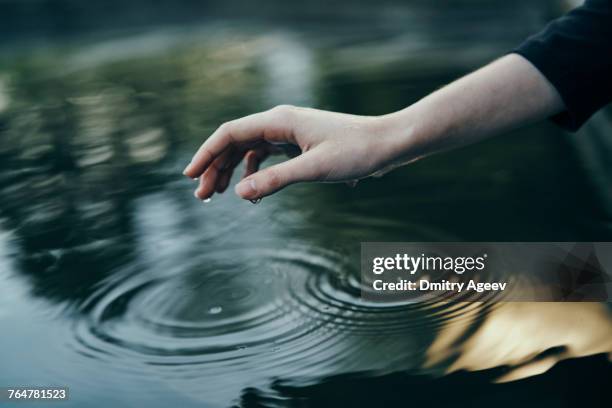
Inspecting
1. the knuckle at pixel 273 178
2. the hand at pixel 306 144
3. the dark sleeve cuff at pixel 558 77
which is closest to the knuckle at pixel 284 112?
the hand at pixel 306 144

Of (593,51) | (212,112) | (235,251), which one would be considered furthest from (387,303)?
(212,112)

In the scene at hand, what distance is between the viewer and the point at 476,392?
121 centimetres

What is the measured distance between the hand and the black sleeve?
213 millimetres

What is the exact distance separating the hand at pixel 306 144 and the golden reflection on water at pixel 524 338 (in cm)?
33

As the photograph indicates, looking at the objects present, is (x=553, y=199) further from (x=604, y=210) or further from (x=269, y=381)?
(x=269, y=381)

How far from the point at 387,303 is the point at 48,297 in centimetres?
59

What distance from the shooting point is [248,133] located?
121 cm

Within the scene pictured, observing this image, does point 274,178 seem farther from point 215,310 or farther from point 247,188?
point 215,310

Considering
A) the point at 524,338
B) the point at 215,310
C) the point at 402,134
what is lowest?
the point at 524,338

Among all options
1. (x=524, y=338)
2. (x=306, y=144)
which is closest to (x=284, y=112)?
(x=306, y=144)

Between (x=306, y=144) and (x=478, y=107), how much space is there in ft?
0.72

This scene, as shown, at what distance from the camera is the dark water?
49.9 inches

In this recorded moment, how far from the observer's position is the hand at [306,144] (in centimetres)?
111

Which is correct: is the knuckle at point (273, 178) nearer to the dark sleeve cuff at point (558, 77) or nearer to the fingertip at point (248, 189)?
the fingertip at point (248, 189)
